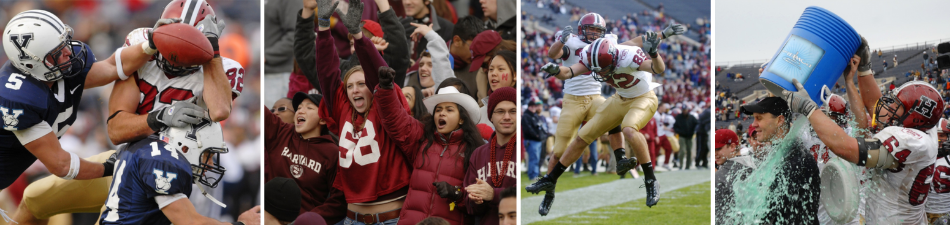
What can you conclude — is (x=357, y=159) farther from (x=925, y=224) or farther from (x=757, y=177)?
(x=925, y=224)

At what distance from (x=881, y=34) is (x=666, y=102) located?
5.53 ft

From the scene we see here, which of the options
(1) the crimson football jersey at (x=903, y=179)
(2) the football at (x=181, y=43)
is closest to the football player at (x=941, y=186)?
(1) the crimson football jersey at (x=903, y=179)

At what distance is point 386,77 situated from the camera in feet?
12.4

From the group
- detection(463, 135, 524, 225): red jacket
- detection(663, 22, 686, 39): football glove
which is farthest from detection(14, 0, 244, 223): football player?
detection(663, 22, 686, 39): football glove

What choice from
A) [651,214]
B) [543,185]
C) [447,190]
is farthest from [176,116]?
[651,214]

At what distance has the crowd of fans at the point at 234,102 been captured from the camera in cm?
428

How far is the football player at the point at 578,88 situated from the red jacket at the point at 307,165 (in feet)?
4.62

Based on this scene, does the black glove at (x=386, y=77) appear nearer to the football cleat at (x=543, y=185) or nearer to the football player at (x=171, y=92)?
the football player at (x=171, y=92)

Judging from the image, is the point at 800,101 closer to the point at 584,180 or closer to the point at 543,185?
the point at 543,185

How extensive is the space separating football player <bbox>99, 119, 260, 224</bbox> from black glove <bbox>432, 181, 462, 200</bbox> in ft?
4.01

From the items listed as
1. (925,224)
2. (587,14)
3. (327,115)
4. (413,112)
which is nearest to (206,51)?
(327,115)

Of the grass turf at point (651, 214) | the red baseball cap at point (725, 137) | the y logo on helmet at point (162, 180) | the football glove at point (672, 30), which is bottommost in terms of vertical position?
the grass turf at point (651, 214)

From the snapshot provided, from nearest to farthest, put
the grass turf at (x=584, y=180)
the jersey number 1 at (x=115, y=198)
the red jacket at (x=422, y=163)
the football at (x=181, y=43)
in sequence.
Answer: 1. the football at (x=181, y=43)
2. the jersey number 1 at (x=115, y=198)
3. the red jacket at (x=422, y=163)
4. the grass turf at (x=584, y=180)

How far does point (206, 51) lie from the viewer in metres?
3.36
